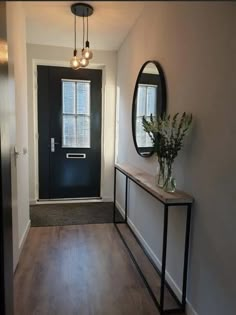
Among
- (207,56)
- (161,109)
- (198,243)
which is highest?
(207,56)

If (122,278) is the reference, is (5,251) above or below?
above

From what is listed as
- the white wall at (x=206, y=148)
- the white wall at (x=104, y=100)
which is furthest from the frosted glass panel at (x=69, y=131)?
the white wall at (x=206, y=148)

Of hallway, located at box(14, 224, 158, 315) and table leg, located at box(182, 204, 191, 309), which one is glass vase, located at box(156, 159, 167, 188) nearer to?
table leg, located at box(182, 204, 191, 309)

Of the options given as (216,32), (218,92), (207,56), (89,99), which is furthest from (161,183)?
(89,99)

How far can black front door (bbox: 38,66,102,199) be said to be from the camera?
408cm

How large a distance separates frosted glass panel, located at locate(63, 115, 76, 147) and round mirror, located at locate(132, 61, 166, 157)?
4.90 feet

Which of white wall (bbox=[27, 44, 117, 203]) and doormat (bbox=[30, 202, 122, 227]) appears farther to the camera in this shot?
white wall (bbox=[27, 44, 117, 203])

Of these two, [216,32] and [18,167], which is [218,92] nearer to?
[216,32]

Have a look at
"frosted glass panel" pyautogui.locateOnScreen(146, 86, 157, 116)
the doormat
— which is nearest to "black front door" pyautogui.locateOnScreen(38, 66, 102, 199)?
the doormat

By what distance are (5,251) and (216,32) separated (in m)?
1.48

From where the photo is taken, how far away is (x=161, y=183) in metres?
1.91

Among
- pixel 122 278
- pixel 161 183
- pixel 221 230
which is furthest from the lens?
pixel 122 278

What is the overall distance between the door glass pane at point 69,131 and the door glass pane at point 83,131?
81 mm

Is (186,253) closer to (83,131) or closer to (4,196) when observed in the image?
(4,196)
